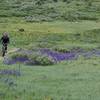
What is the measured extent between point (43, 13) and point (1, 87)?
281 feet

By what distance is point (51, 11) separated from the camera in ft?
364

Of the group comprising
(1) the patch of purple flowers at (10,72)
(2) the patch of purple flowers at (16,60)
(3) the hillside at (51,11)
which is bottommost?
(3) the hillside at (51,11)

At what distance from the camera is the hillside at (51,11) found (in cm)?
9769

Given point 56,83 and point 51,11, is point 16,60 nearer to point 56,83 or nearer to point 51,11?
point 56,83

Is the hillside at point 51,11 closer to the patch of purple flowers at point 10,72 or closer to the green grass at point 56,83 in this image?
the green grass at point 56,83

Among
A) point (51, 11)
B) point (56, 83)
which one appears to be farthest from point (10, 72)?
point (51, 11)

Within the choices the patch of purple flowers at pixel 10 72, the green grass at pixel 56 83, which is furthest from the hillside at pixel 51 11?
the patch of purple flowers at pixel 10 72

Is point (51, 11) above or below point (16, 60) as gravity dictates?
below

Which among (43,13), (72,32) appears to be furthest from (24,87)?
(43,13)

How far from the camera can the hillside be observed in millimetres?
97688

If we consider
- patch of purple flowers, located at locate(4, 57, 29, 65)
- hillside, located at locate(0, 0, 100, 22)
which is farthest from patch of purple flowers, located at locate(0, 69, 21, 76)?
hillside, located at locate(0, 0, 100, 22)

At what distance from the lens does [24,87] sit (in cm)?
2397

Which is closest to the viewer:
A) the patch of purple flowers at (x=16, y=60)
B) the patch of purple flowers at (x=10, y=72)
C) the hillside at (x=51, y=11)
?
the patch of purple flowers at (x=10, y=72)

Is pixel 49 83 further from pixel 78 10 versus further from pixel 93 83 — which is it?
pixel 78 10
